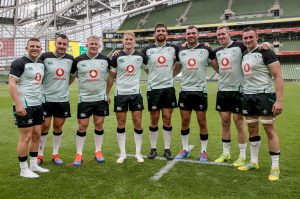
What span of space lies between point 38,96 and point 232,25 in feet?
140

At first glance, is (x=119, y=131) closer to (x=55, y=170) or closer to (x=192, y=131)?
(x=55, y=170)

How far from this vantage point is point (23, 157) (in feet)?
16.6

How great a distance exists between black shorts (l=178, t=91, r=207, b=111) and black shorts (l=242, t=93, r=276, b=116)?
0.96 m

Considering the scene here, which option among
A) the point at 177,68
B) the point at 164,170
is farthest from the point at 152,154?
the point at 177,68

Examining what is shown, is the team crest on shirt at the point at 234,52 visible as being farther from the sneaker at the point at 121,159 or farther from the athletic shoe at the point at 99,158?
the athletic shoe at the point at 99,158

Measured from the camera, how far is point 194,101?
6016mm

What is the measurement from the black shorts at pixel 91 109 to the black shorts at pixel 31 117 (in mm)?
792

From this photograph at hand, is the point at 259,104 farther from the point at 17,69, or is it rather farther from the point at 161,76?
the point at 17,69

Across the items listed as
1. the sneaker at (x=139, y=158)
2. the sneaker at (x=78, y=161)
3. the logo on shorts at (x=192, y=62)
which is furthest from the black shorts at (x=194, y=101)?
the sneaker at (x=78, y=161)

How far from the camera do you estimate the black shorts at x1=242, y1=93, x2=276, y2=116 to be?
4.96 meters

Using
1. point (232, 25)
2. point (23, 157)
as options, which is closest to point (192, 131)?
point (23, 157)

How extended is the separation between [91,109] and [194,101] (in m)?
1.88

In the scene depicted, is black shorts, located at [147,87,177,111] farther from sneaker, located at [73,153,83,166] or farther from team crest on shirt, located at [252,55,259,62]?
team crest on shirt, located at [252,55,259,62]

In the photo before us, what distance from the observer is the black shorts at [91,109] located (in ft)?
19.3
